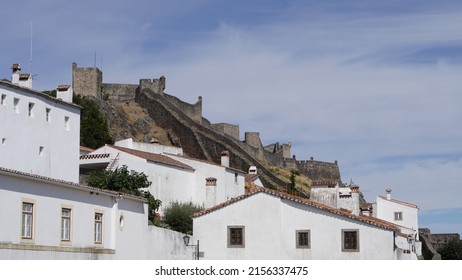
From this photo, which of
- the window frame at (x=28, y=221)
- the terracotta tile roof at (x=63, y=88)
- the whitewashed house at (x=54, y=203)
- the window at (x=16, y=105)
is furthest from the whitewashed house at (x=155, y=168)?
the window frame at (x=28, y=221)

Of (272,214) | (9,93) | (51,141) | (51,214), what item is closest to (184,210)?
(51,141)

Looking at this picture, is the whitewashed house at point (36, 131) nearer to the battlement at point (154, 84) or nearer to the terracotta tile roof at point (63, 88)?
the terracotta tile roof at point (63, 88)

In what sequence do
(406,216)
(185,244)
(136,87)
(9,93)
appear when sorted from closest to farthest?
(185,244) < (9,93) < (406,216) < (136,87)

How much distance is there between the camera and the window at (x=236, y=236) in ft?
123

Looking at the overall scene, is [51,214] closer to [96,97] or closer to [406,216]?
[406,216]

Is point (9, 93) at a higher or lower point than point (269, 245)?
higher

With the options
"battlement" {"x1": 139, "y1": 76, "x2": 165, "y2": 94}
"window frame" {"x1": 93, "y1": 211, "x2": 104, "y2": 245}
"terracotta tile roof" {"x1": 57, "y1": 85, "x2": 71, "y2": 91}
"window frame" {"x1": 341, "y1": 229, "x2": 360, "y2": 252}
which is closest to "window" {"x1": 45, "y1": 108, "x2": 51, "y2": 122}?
"terracotta tile roof" {"x1": 57, "y1": 85, "x2": 71, "y2": 91}

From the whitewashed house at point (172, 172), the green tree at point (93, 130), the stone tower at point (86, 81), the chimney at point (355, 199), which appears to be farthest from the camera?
the stone tower at point (86, 81)

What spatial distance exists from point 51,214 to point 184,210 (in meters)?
20.7

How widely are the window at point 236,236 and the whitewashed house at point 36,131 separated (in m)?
15.2

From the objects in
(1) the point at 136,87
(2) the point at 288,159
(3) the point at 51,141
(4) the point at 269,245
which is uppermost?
(1) the point at 136,87

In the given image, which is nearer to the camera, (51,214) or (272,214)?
(51,214)

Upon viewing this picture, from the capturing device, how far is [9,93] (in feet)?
160

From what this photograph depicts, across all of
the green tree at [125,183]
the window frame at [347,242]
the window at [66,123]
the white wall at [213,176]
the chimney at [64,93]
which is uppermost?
the chimney at [64,93]
